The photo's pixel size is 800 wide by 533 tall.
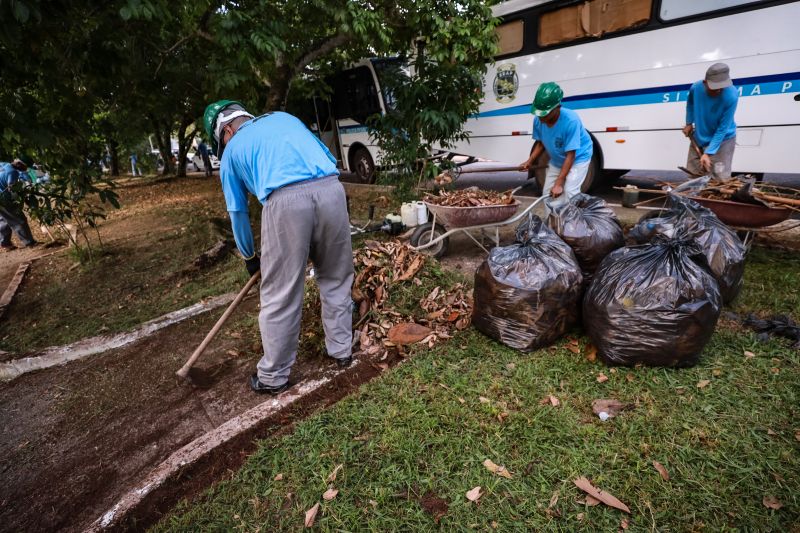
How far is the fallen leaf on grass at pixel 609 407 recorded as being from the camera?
7.32 feet

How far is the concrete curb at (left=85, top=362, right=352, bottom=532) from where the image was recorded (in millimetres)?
1951

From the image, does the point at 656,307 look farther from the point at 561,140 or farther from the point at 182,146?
the point at 182,146

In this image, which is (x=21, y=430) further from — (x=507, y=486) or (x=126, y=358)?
(x=507, y=486)

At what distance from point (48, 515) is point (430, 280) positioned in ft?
9.31

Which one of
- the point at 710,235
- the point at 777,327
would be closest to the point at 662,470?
the point at 777,327

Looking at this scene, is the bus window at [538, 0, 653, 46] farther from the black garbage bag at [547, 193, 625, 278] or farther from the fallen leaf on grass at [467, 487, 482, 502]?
the fallen leaf on grass at [467, 487, 482, 502]

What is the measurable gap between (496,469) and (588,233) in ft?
6.50

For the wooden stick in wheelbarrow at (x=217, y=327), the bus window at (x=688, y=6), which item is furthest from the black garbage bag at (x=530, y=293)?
the bus window at (x=688, y=6)

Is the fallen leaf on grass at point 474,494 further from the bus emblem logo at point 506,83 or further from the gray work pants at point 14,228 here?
the gray work pants at point 14,228

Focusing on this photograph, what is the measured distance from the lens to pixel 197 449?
2.26m

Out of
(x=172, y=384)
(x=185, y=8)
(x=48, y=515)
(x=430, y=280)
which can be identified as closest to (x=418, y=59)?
(x=185, y=8)

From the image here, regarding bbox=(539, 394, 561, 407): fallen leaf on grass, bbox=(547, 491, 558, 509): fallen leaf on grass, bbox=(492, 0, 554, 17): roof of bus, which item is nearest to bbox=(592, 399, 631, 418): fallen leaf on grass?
bbox=(539, 394, 561, 407): fallen leaf on grass

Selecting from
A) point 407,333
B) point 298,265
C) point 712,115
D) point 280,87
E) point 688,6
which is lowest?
point 407,333

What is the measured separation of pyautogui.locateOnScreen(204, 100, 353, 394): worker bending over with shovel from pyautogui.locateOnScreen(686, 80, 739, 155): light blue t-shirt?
3.83 metres
